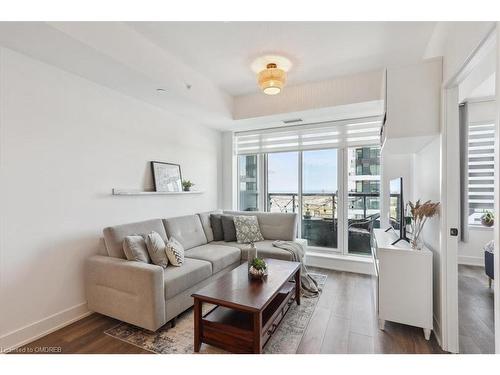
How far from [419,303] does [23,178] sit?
3.45 metres

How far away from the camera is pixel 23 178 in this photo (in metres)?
2.02

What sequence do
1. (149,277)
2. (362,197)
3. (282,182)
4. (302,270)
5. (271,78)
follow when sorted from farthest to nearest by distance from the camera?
(282,182), (362,197), (302,270), (271,78), (149,277)

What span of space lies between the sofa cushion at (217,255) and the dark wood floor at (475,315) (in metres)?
2.25

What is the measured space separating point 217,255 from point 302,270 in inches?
44.3

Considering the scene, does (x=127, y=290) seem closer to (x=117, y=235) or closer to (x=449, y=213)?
(x=117, y=235)

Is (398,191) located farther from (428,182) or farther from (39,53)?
(39,53)

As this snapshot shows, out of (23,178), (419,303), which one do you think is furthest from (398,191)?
(23,178)

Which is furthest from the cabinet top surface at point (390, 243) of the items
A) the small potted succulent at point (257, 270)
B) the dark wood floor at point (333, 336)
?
the small potted succulent at point (257, 270)

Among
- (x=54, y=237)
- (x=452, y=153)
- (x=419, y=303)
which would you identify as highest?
(x=452, y=153)

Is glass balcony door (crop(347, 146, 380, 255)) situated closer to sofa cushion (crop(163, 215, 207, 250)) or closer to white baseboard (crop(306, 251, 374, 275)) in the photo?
white baseboard (crop(306, 251, 374, 275))

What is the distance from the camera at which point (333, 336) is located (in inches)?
81.1

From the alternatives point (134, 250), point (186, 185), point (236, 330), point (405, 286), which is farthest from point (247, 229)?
point (405, 286)

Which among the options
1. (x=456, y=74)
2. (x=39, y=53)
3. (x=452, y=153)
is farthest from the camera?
(x=39, y=53)

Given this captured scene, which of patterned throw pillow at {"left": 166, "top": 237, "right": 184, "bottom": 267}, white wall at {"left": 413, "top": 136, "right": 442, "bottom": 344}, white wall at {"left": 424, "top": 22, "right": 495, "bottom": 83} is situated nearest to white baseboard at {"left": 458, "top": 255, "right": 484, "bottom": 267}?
white wall at {"left": 413, "top": 136, "right": 442, "bottom": 344}
